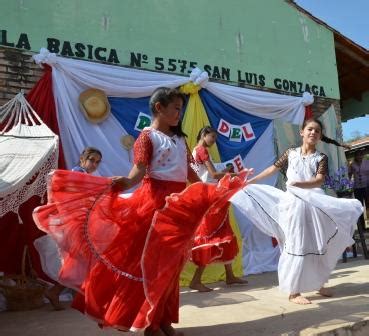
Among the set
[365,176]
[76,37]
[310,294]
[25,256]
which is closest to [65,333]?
[25,256]

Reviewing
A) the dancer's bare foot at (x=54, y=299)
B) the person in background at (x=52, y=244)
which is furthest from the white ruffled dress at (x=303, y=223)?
the dancer's bare foot at (x=54, y=299)

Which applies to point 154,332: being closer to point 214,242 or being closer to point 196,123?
point 214,242

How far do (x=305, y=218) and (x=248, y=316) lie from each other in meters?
0.98

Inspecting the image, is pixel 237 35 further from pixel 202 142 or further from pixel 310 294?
pixel 310 294

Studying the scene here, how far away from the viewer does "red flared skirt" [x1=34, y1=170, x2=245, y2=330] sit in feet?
8.02

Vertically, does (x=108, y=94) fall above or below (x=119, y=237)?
above

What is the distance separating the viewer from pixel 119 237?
2568mm

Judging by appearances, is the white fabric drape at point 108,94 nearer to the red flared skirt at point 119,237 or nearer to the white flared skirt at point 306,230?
the white flared skirt at point 306,230

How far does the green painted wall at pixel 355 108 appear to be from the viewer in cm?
959

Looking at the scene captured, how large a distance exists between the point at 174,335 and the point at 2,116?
2940 mm

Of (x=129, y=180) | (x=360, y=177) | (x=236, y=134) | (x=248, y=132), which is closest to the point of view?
(x=129, y=180)

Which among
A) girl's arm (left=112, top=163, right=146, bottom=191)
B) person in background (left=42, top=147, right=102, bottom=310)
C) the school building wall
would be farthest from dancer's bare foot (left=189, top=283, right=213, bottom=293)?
the school building wall

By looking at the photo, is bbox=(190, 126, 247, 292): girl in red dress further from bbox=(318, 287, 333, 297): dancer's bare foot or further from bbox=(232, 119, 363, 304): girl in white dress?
bbox=(318, 287, 333, 297): dancer's bare foot

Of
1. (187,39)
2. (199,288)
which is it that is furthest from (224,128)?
(199,288)
